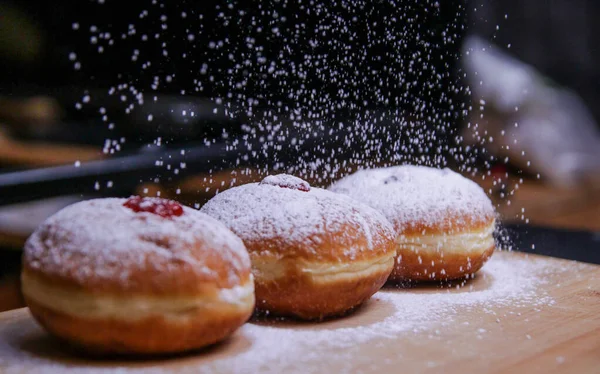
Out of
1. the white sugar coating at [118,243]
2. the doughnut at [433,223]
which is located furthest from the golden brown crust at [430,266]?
the white sugar coating at [118,243]

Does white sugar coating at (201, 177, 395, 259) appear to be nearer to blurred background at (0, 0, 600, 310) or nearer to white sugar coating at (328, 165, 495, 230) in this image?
white sugar coating at (328, 165, 495, 230)

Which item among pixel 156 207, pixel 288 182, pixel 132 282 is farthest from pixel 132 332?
pixel 288 182

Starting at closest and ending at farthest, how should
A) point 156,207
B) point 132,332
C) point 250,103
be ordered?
point 132,332, point 156,207, point 250,103

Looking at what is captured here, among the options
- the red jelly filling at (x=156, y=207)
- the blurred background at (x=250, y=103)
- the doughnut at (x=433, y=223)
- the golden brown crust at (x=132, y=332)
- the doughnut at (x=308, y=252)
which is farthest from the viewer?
the blurred background at (x=250, y=103)

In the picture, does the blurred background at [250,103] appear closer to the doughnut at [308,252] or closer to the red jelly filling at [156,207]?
the doughnut at [308,252]

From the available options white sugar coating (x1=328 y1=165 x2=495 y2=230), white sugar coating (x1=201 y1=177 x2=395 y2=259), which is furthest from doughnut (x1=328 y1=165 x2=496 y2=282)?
white sugar coating (x1=201 y1=177 x2=395 y2=259)

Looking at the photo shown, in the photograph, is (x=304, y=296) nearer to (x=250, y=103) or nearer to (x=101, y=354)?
(x=101, y=354)
